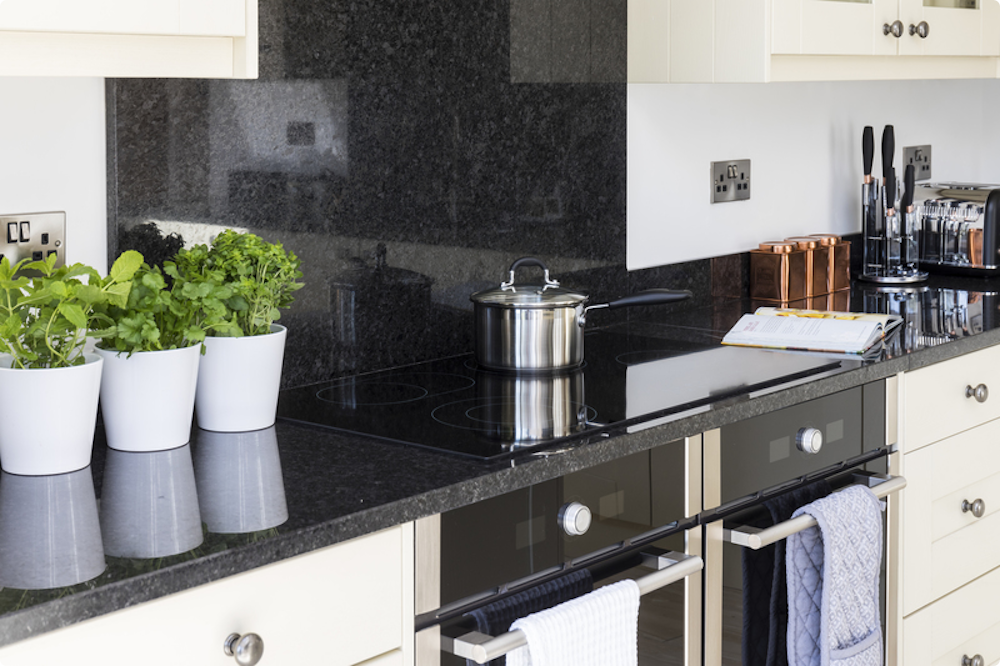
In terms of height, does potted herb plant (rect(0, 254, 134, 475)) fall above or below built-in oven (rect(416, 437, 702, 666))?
above

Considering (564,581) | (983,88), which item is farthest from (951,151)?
(564,581)

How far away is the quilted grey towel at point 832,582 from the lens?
184 centimetres

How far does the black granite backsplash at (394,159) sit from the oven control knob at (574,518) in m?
0.56

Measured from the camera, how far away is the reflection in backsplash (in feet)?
5.57

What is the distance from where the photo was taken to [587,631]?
1.44 metres

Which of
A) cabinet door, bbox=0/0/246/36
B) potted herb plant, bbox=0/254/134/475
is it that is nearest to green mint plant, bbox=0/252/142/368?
potted herb plant, bbox=0/254/134/475

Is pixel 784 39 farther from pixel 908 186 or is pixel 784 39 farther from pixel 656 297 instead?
pixel 908 186

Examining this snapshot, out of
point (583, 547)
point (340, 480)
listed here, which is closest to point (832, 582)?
point (583, 547)

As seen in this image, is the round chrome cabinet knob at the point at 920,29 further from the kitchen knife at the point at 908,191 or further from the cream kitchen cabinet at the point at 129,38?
the cream kitchen cabinet at the point at 129,38

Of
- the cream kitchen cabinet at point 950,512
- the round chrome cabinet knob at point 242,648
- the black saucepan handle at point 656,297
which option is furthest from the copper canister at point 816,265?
the round chrome cabinet knob at point 242,648

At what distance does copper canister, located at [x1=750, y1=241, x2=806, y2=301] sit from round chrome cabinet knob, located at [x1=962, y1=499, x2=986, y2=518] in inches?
24.5

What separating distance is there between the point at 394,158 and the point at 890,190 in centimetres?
150

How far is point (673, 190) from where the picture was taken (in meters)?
2.58

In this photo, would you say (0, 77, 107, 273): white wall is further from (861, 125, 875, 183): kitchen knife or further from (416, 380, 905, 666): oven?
(861, 125, 875, 183): kitchen knife
